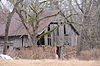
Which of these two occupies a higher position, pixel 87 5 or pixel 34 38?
pixel 87 5

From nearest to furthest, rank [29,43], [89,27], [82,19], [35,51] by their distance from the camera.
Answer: [35,51] < [29,43] < [89,27] < [82,19]

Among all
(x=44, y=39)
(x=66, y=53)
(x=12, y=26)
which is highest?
(x=12, y=26)

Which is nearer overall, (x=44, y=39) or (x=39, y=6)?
(x=39, y=6)

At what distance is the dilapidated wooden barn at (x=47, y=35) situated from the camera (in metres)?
28.5

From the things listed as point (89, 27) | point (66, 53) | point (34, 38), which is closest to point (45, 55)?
point (34, 38)

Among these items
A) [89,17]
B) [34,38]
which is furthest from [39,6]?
[89,17]

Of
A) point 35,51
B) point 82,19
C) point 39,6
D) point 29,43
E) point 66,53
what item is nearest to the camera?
point 35,51

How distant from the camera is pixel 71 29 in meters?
31.9

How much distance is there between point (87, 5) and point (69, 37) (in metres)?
6.50

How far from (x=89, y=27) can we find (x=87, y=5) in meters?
3.66

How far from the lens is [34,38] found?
2553cm

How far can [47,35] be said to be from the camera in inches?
1171

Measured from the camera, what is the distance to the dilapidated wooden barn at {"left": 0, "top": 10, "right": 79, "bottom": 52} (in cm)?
2853

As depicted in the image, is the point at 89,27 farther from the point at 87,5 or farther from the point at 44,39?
the point at 44,39
